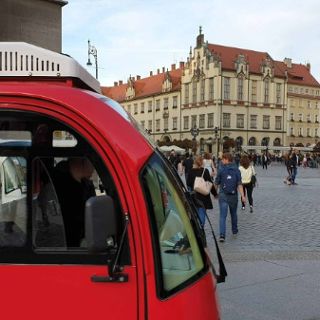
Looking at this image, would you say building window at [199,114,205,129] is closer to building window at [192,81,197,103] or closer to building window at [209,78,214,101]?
building window at [209,78,214,101]

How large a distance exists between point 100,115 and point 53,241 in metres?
0.66

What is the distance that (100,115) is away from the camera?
101 inches

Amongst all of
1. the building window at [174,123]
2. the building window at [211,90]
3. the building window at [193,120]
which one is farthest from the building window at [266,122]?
the building window at [174,123]

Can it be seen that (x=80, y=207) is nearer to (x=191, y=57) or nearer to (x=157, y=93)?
(x=191, y=57)

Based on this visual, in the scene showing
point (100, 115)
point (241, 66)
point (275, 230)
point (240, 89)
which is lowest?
point (275, 230)

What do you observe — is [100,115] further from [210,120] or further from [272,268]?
[210,120]

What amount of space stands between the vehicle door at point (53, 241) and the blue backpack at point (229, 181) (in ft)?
23.9

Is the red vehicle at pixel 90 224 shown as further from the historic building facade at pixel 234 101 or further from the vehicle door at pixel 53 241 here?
the historic building facade at pixel 234 101

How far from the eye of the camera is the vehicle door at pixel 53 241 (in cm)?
240

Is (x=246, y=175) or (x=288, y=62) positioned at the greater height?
(x=288, y=62)

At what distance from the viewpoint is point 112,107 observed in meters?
2.69

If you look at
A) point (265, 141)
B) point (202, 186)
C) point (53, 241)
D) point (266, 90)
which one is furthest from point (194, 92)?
point (53, 241)

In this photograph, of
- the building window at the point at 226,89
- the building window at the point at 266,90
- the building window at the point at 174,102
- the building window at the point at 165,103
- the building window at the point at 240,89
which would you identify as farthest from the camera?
the building window at the point at 165,103

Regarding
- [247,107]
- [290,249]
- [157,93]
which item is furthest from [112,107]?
[157,93]
